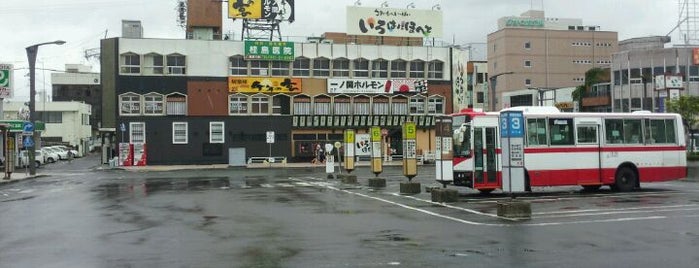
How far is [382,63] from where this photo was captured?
63.6m

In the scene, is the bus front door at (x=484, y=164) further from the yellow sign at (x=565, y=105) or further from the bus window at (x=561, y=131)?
the yellow sign at (x=565, y=105)

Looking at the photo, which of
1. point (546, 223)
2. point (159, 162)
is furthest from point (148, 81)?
point (546, 223)

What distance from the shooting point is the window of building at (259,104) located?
59.6 m

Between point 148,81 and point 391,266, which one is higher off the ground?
point 148,81

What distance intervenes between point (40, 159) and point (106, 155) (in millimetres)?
5720

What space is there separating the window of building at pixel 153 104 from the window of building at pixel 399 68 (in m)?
21.9

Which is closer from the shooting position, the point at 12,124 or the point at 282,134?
the point at 12,124

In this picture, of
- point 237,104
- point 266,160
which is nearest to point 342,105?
point 266,160

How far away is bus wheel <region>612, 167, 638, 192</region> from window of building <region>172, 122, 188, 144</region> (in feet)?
140

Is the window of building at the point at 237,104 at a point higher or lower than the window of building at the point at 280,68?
lower

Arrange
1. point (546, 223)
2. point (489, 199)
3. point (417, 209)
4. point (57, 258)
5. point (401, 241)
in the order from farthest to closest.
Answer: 1. point (489, 199)
2. point (417, 209)
3. point (546, 223)
4. point (401, 241)
5. point (57, 258)

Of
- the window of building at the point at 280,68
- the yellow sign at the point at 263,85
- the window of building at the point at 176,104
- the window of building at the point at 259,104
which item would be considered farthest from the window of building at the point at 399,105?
the window of building at the point at 176,104

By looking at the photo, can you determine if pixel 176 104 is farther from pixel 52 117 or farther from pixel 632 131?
pixel 52 117

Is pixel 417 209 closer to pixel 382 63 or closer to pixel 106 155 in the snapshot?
pixel 382 63
